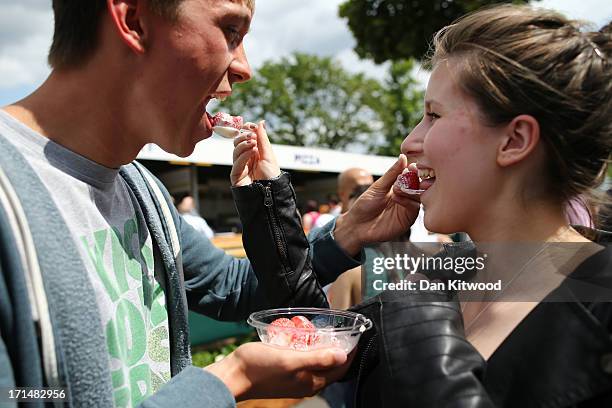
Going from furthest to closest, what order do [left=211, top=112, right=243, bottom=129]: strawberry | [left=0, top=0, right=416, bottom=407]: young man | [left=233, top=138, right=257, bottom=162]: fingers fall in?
[left=233, top=138, right=257, bottom=162]: fingers → [left=211, top=112, right=243, bottom=129]: strawberry → [left=0, top=0, right=416, bottom=407]: young man

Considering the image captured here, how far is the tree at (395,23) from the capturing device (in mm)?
10359

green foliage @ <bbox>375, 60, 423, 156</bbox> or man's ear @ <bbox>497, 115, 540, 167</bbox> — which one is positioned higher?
man's ear @ <bbox>497, 115, 540, 167</bbox>

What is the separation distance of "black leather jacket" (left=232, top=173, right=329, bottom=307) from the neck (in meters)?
0.66

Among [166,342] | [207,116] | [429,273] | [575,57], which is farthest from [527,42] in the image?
[166,342]

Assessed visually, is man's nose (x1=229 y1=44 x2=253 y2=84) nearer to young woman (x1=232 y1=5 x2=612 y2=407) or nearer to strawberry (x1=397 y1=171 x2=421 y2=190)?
young woman (x1=232 y1=5 x2=612 y2=407)

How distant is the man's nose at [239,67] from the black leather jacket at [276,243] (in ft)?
Result: 1.77

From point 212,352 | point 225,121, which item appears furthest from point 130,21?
point 212,352

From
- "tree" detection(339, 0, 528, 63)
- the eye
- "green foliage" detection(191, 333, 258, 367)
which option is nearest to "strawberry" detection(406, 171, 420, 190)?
the eye

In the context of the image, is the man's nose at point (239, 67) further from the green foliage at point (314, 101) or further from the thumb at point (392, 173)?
the green foliage at point (314, 101)

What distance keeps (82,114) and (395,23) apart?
10.4 m

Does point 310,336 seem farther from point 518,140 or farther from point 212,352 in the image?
point 212,352

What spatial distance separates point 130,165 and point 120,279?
1.56 feet

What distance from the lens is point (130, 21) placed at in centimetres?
141

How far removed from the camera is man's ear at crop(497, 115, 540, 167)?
1.52 m
